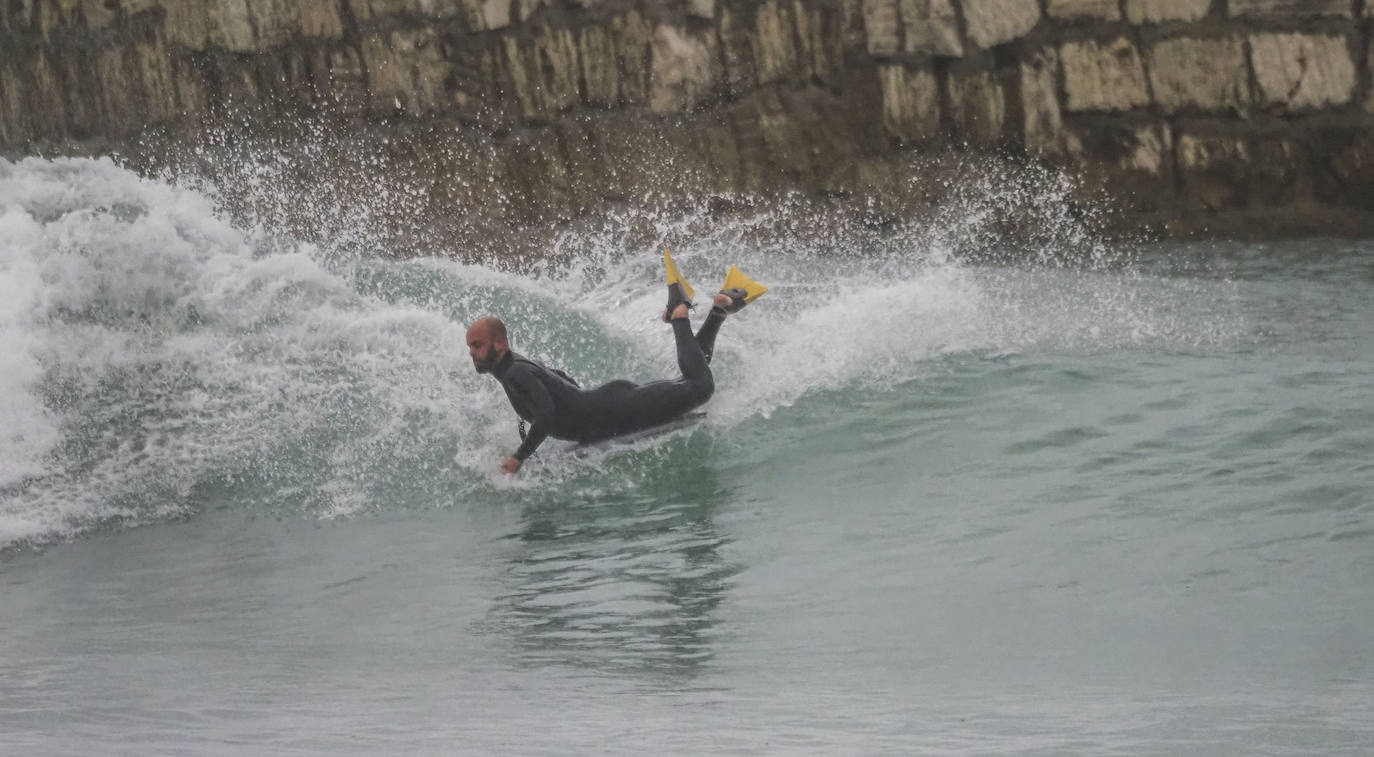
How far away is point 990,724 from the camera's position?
421cm

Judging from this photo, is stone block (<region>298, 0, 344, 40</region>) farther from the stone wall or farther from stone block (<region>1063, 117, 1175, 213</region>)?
stone block (<region>1063, 117, 1175, 213</region>)

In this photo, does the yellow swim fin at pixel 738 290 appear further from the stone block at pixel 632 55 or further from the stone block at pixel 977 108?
the stone block at pixel 632 55

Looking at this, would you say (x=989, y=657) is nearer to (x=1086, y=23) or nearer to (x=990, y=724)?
(x=990, y=724)

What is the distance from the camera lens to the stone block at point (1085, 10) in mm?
11523

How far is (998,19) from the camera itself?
39.0 feet

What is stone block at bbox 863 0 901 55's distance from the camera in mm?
12297

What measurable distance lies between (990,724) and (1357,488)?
2509mm

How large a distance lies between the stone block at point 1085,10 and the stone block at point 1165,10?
0.09 m

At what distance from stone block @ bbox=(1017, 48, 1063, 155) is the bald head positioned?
558cm

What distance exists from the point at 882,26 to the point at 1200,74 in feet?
7.55

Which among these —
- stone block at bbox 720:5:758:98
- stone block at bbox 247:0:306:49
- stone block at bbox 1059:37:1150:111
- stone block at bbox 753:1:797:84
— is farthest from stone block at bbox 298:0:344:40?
stone block at bbox 1059:37:1150:111

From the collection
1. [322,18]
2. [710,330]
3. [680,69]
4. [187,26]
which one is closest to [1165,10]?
[680,69]

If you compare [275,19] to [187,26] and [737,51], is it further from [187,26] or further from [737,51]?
[737,51]

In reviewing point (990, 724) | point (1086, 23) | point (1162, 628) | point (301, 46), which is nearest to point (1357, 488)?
point (1162, 628)
